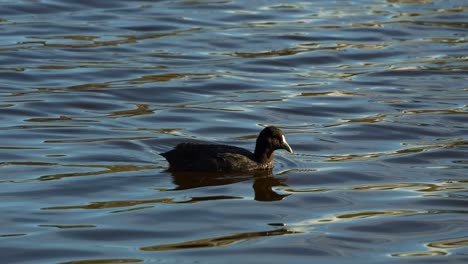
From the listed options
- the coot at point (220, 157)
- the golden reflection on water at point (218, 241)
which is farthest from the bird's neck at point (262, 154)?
the golden reflection on water at point (218, 241)

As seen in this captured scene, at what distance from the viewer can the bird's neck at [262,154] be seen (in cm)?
1418

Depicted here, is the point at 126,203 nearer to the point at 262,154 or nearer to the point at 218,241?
the point at 218,241

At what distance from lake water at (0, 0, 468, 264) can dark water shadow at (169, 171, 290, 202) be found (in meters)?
0.04

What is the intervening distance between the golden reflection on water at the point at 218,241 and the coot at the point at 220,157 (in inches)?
97.2

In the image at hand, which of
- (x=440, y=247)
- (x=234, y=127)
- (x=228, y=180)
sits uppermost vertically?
(x=234, y=127)

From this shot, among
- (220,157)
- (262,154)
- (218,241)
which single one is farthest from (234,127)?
(218,241)

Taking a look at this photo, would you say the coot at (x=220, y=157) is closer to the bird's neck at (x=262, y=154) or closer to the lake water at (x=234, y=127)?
the bird's neck at (x=262, y=154)

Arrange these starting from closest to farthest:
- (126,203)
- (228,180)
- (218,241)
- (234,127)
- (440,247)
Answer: (218,241) → (440,247) → (126,203) → (228,180) → (234,127)

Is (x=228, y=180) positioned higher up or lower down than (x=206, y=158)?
lower down

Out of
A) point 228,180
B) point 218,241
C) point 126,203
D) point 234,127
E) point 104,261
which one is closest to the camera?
point 104,261

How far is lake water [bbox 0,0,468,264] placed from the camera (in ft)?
37.2

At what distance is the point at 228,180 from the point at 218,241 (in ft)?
9.01

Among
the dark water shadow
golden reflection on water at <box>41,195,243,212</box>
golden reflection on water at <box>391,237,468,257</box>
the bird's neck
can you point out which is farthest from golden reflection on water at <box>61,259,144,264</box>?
the bird's neck

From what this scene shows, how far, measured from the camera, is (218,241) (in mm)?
11172
